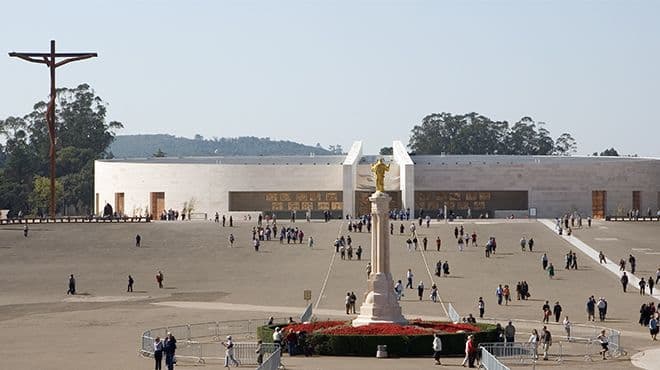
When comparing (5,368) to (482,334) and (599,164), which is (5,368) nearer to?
(482,334)

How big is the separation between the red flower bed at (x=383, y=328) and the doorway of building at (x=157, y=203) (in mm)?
59750

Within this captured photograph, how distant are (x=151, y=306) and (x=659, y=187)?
58674 millimetres

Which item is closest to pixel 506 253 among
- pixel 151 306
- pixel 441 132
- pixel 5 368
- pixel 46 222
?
pixel 151 306

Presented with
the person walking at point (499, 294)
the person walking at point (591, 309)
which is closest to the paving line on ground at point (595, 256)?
the person walking at point (499, 294)

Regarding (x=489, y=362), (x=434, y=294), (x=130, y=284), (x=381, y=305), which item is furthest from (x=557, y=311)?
(x=130, y=284)

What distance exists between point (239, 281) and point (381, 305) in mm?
17832

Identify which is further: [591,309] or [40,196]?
[40,196]

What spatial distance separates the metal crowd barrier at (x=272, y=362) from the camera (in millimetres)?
26548

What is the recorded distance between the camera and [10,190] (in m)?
117

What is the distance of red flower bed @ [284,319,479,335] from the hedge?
1.26ft

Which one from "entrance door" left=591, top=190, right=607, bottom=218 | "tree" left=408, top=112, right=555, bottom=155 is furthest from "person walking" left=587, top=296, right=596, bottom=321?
"tree" left=408, top=112, right=555, bottom=155

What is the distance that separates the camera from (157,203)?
314ft

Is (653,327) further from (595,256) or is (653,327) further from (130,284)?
(595,256)

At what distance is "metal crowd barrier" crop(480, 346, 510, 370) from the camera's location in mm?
27494
